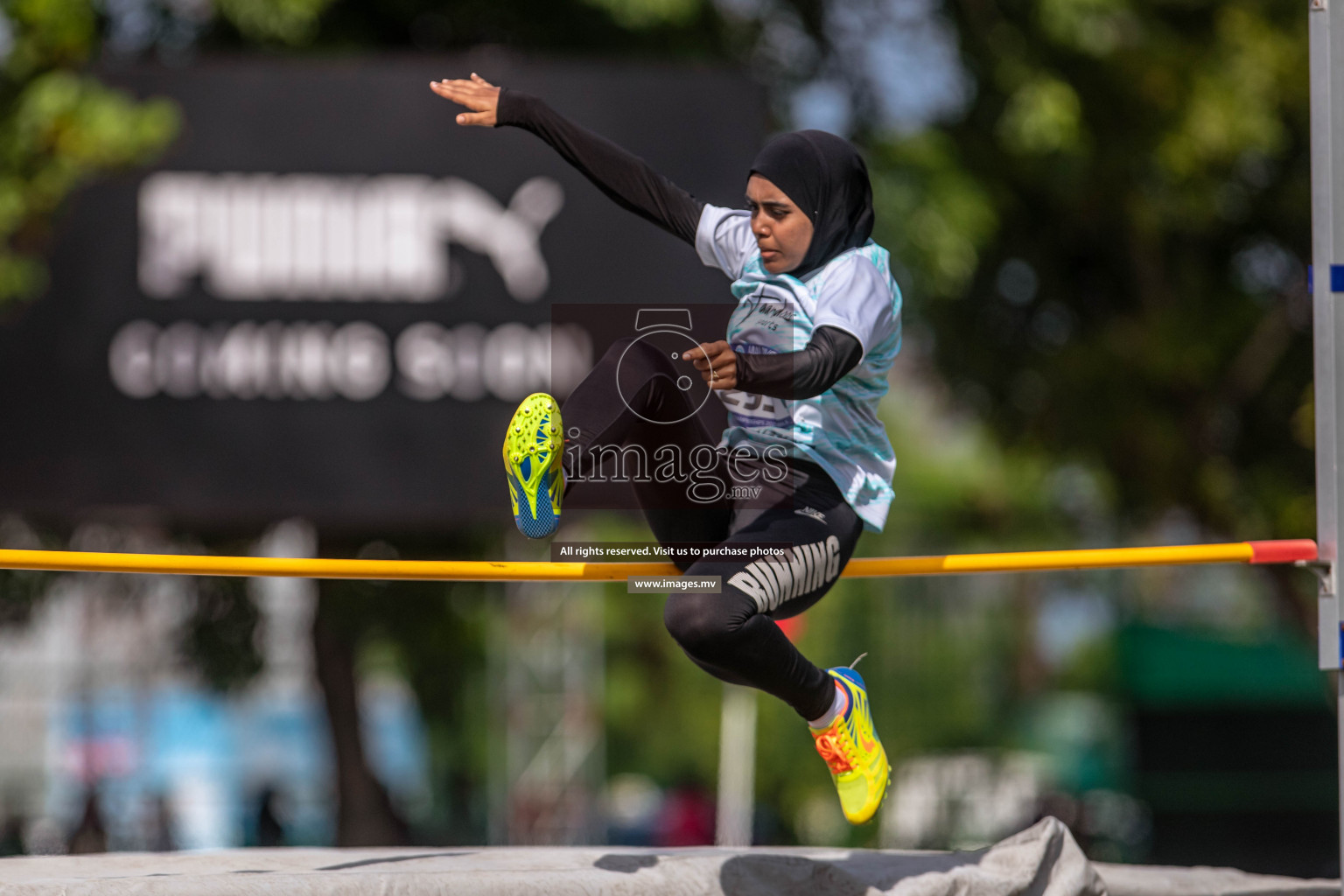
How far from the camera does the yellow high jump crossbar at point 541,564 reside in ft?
12.7

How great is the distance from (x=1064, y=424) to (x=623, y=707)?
29.5ft

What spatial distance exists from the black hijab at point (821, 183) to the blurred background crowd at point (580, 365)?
2804 mm

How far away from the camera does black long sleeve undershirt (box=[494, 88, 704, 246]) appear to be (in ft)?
13.0

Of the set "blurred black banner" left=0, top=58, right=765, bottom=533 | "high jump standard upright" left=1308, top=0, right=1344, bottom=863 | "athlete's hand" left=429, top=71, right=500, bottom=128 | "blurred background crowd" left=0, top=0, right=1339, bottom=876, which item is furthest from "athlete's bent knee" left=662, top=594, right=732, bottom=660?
"blurred black banner" left=0, top=58, right=765, bottom=533

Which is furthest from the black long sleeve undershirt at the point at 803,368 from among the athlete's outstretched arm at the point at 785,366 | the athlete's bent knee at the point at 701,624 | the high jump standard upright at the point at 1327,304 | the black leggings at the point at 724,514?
the high jump standard upright at the point at 1327,304

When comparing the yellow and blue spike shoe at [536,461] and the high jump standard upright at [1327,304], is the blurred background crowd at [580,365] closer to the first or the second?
the yellow and blue spike shoe at [536,461]

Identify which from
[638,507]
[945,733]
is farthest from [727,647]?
[945,733]

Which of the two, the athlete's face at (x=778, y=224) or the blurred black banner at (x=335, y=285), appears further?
the blurred black banner at (x=335, y=285)

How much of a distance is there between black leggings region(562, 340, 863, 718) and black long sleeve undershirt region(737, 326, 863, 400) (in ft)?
1.39

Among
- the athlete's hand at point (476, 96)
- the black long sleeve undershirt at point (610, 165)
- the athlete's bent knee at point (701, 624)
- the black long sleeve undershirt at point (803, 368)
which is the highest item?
the athlete's hand at point (476, 96)

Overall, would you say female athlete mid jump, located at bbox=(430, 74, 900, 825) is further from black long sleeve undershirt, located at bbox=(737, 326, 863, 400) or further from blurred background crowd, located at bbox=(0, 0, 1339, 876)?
blurred background crowd, located at bbox=(0, 0, 1339, 876)

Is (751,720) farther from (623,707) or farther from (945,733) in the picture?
(623,707)

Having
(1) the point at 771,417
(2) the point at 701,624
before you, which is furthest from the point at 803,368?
(2) the point at 701,624

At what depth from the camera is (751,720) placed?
42.4ft
